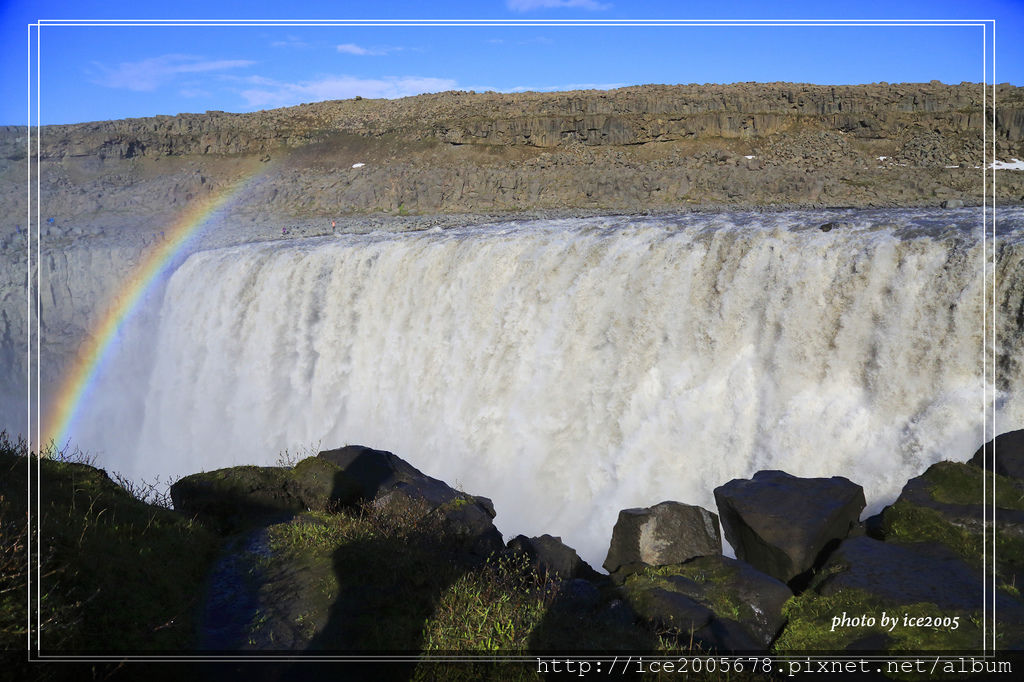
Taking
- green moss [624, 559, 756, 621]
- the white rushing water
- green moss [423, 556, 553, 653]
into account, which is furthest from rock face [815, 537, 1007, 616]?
green moss [423, 556, 553, 653]

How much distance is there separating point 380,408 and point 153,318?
454 inches

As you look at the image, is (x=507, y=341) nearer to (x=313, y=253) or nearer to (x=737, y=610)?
(x=313, y=253)

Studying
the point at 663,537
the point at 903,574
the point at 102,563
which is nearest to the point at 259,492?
the point at 102,563

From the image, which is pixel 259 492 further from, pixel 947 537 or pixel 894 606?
pixel 947 537

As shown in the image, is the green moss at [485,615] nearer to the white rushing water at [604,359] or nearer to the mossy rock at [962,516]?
the mossy rock at [962,516]

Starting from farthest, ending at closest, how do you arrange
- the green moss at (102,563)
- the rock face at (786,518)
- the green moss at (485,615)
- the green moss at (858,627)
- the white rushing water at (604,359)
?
1. the white rushing water at (604,359)
2. the rock face at (786,518)
3. the green moss at (858,627)
4. the green moss at (485,615)
5. the green moss at (102,563)

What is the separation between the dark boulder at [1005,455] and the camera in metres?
9.02

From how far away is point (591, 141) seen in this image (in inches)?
1875

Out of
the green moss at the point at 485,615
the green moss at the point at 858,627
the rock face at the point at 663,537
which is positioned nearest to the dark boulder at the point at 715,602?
the green moss at the point at 858,627

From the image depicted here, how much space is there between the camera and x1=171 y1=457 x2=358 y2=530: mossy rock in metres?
9.11

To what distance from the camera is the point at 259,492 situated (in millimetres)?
9570

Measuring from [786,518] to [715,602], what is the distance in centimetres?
173

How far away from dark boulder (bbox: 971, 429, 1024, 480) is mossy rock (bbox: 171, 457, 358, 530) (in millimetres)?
8271

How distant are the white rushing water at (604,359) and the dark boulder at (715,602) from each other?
12.3ft
